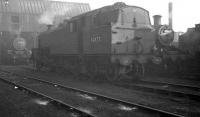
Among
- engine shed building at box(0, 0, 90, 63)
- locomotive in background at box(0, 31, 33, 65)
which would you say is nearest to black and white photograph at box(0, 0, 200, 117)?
locomotive in background at box(0, 31, 33, 65)

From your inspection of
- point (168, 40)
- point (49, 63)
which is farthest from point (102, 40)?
point (49, 63)

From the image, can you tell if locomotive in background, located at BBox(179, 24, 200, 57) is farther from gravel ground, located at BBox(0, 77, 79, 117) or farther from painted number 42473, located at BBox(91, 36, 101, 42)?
gravel ground, located at BBox(0, 77, 79, 117)

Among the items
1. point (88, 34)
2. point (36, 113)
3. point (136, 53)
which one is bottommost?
point (36, 113)

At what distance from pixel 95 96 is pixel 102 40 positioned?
3523 millimetres

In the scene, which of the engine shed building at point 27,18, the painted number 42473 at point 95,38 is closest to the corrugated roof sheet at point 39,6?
the engine shed building at point 27,18

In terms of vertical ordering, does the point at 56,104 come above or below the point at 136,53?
below

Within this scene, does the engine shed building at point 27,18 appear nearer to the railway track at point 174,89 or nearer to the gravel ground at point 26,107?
the railway track at point 174,89

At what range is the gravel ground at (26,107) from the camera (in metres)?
6.50

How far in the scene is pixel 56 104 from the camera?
754 centimetres

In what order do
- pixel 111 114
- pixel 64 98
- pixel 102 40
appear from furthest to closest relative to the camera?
pixel 102 40, pixel 64 98, pixel 111 114

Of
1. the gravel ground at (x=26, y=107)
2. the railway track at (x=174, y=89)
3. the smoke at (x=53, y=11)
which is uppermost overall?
the smoke at (x=53, y=11)

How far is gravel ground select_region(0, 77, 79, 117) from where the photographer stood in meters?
6.50

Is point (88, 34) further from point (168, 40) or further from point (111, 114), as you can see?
point (111, 114)

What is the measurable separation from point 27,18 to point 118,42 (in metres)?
28.3
